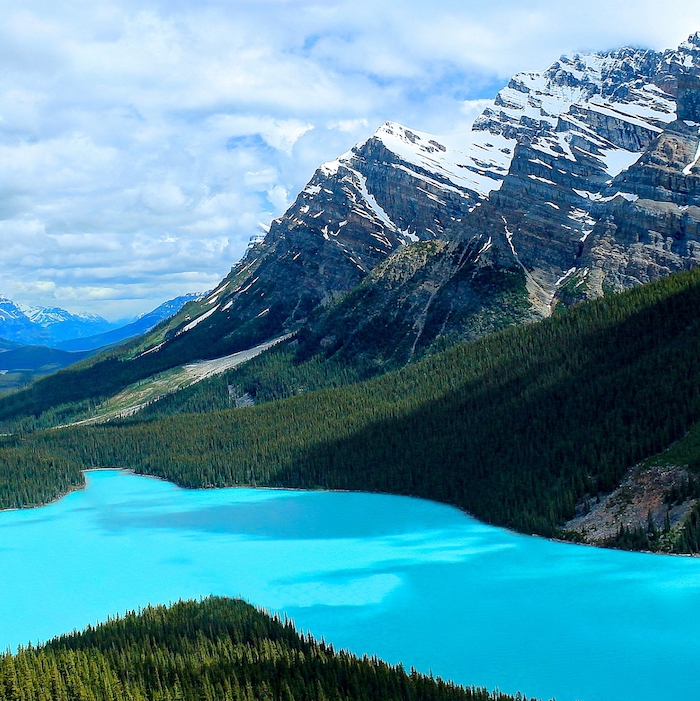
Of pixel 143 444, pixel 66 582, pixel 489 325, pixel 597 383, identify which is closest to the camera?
pixel 66 582

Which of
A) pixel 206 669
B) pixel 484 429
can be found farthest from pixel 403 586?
pixel 484 429

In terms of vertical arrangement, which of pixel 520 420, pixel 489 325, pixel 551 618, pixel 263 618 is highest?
pixel 489 325

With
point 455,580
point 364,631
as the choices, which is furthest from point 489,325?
point 364,631

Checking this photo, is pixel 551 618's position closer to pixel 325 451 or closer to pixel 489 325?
pixel 325 451

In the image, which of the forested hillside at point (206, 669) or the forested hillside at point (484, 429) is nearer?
the forested hillside at point (206, 669)

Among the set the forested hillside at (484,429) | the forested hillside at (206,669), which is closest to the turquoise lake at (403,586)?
the forested hillside at (206,669)

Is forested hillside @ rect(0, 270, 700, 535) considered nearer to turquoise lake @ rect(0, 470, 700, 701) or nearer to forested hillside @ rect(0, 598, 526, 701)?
turquoise lake @ rect(0, 470, 700, 701)

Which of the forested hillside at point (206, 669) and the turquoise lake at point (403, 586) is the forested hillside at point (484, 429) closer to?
the turquoise lake at point (403, 586)
